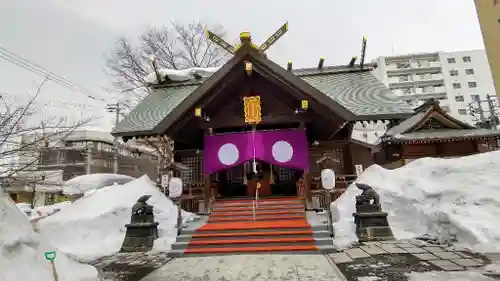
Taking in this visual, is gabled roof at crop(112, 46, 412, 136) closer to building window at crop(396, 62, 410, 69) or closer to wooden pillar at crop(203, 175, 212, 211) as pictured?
wooden pillar at crop(203, 175, 212, 211)

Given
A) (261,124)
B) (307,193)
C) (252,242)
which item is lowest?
(252,242)

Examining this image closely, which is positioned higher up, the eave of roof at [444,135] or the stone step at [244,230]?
the eave of roof at [444,135]

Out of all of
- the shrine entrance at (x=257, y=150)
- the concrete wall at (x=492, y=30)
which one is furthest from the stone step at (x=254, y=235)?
the concrete wall at (x=492, y=30)

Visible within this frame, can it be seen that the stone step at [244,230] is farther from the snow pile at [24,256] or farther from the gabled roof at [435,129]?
the gabled roof at [435,129]

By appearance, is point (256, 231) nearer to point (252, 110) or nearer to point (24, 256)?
point (252, 110)

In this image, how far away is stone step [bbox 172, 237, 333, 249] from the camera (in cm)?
756

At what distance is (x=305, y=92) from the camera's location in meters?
9.97

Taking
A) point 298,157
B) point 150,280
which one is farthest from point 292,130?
point 150,280

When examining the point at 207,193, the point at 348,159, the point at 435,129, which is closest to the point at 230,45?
the point at 207,193

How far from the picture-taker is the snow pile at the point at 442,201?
671cm

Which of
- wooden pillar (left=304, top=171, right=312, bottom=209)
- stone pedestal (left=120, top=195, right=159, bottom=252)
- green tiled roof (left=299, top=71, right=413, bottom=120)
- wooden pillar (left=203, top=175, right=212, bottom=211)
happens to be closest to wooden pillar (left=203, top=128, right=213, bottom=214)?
wooden pillar (left=203, top=175, right=212, bottom=211)

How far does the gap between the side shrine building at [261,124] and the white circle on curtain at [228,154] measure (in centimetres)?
4

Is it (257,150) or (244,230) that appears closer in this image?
(244,230)

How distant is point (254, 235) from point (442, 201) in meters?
5.23
